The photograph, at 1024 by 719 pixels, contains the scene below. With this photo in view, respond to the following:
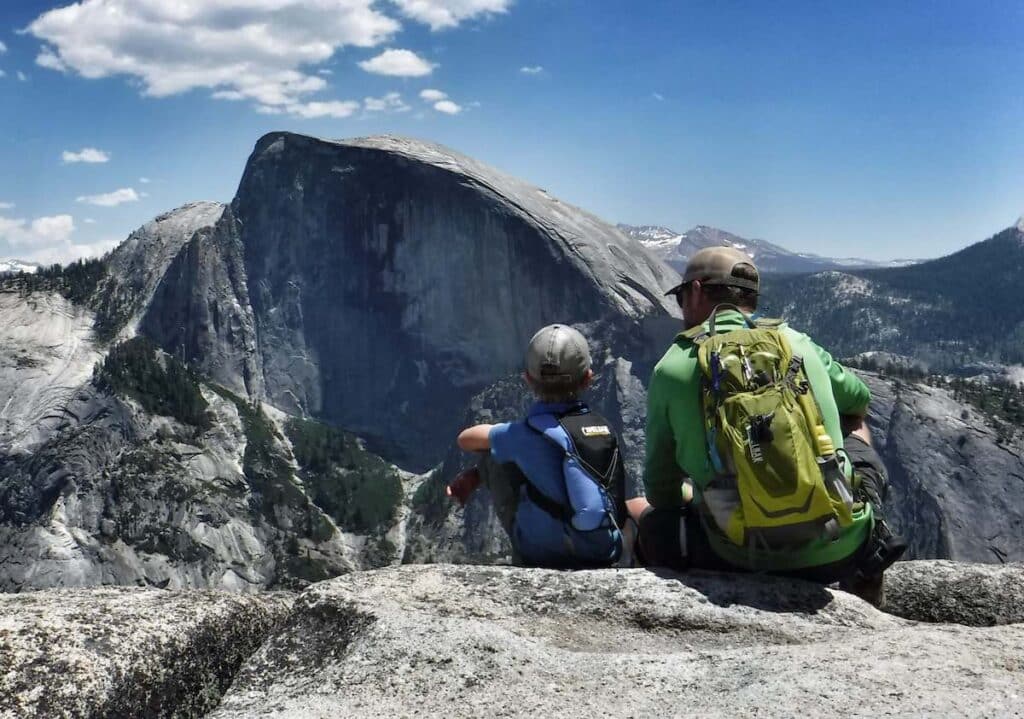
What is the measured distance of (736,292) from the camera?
7.37 meters

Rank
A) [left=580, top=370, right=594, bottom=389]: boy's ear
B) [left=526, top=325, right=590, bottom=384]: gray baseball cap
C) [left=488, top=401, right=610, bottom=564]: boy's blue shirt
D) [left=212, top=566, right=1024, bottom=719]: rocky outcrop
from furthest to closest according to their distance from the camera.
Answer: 1. [left=580, top=370, right=594, bottom=389]: boy's ear
2. [left=526, top=325, right=590, bottom=384]: gray baseball cap
3. [left=488, top=401, right=610, bottom=564]: boy's blue shirt
4. [left=212, top=566, right=1024, bottom=719]: rocky outcrop

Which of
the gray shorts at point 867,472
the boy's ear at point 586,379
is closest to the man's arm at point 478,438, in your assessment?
the boy's ear at point 586,379

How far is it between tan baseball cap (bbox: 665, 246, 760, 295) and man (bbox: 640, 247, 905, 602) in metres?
0.01

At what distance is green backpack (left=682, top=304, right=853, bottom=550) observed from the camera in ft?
20.0

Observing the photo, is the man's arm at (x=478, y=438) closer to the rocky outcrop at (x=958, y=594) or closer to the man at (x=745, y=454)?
the man at (x=745, y=454)

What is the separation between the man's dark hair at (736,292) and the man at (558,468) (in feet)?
4.01

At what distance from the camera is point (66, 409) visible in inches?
7849

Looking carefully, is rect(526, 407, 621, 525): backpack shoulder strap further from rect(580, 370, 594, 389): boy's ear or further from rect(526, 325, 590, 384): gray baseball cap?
rect(580, 370, 594, 389): boy's ear

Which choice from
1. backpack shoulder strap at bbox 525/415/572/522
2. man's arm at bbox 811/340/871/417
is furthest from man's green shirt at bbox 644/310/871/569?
backpack shoulder strap at bbox 525/415/572/522

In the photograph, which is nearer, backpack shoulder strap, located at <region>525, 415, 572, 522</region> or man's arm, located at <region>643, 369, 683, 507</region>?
man's arm, located at <region>643, 369, 683, 507</region>

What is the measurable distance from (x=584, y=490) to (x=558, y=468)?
0.31 metres

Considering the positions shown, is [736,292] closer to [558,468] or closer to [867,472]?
[867,472]

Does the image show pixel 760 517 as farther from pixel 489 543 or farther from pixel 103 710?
pixel 489 543

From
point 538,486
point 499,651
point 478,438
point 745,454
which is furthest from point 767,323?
point 499,651
